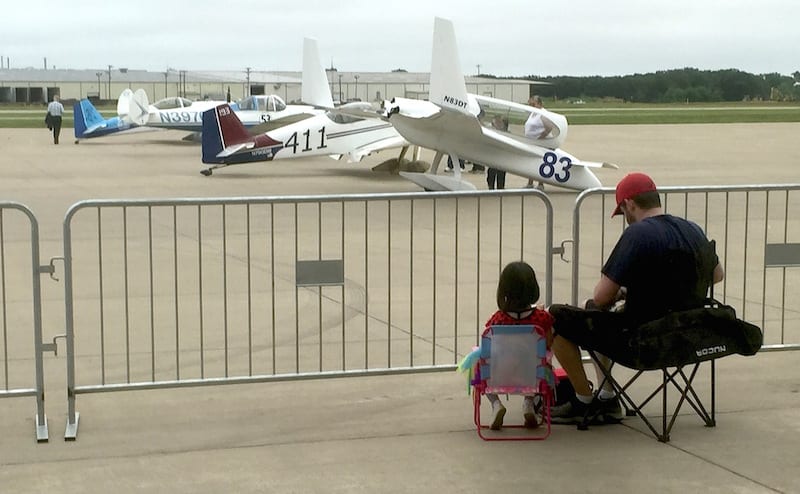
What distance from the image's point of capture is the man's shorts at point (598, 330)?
5730 millimetres

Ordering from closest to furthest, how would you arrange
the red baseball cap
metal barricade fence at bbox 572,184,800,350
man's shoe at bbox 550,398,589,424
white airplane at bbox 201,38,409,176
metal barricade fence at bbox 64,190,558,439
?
the red baseball cap
man's shoe at bbox 550,398,589,424
metal barricade fence at bbox 64,190,558,439
metal barricade fence at bbox 572,184,800,350
white airplane at bbox 201,38,409,176

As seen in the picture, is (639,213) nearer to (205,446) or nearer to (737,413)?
(737,413)

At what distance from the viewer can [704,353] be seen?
573 cm

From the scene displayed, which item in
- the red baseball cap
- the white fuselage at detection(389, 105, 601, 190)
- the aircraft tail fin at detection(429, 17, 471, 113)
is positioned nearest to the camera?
the red baseball cap

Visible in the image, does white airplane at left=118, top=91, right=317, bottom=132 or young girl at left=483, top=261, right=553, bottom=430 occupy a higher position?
white airplane at left=118, top=91, right=317, bottom=132

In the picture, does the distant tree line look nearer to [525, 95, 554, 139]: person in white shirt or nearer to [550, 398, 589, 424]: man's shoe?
[525, 95, 554, 139]: person in white shirt

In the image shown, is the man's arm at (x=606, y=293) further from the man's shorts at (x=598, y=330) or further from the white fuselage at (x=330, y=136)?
the white fuselage at (x=330, y=136)

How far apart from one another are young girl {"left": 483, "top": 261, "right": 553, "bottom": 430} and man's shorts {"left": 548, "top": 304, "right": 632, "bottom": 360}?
14cm

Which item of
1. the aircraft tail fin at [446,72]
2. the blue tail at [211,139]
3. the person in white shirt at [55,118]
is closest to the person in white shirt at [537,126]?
the aircraft tail fin at [446,72]

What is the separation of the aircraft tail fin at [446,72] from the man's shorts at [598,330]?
13182 mm

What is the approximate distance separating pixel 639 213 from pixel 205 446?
2526 mm

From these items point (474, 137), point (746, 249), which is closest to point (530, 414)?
point (746, 249)

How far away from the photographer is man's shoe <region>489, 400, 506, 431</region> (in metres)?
5.91

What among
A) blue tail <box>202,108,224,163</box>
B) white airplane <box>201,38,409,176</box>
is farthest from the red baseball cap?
blue tail <box>202,108,224,163</box>
